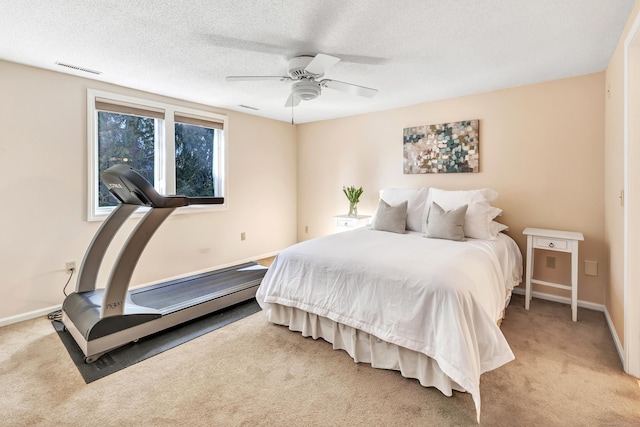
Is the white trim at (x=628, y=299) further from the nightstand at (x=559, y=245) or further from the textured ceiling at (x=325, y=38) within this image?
the nightstand at (x=559, y=245)

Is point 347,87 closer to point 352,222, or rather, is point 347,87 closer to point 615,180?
point 352,222

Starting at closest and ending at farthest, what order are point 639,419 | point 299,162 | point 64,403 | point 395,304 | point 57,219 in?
point 639,419, point 64,403, point 395,304, point 57,219, point 299,162

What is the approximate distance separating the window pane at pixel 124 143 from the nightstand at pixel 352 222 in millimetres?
2574

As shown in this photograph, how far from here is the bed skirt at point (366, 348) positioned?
182 centimetres

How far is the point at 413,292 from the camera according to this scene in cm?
187

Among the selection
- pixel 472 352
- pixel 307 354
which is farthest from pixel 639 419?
pixel 307 354

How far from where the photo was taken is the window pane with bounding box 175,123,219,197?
4.01 meters

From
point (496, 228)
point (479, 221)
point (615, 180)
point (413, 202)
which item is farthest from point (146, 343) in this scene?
point (615, 180)

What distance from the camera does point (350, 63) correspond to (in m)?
2.72

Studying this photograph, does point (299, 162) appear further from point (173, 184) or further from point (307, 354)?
point (307, 354)

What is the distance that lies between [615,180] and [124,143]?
15.6 ft

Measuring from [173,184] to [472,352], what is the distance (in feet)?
11.9

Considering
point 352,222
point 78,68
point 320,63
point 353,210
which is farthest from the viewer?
point 353,210

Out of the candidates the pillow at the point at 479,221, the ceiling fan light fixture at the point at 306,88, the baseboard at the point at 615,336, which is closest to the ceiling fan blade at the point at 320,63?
the ceiling fan light fixture at the point at 306,88
